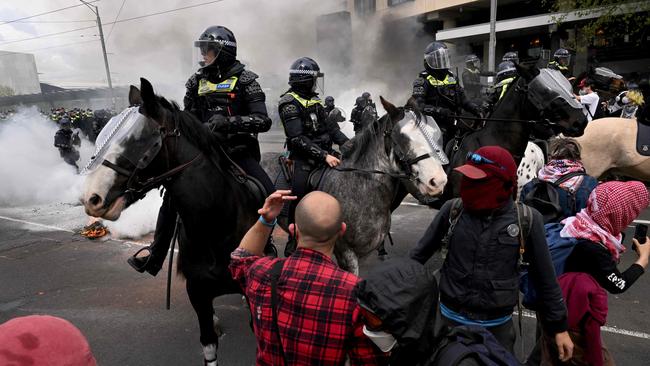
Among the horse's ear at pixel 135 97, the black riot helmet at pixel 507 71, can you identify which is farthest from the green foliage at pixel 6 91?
the horse's ear at pixel 135 97

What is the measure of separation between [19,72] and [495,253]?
69284mm

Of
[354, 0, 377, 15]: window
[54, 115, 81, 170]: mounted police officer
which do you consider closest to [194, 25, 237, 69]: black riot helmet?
[54, 115, 81, 170]: mounted police officer

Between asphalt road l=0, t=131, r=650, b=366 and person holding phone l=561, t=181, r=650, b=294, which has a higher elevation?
person holding phone l=561, t=181, r=650, b=294

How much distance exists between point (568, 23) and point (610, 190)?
73.3ft

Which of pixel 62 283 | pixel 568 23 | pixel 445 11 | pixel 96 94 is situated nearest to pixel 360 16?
pixel 445 11

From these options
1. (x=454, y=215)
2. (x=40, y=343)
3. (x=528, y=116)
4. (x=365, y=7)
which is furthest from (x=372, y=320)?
(x=365, y=7)

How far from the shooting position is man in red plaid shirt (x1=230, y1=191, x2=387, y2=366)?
167 centimetres

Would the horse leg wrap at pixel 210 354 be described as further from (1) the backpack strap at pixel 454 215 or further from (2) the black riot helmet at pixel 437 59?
(2) the black riot helmet at pixel 437 59

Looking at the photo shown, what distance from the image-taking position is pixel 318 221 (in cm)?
177

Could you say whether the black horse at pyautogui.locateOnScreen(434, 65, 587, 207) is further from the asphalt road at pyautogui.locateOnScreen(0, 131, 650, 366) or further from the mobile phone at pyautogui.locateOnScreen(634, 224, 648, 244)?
the mobile phone at pyautogui.locateOnScreen(634, 224, 648, 244)

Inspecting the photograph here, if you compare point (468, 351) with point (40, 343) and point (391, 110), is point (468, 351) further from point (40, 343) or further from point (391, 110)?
point (391, 110)

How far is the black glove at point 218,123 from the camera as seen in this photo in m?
3.47

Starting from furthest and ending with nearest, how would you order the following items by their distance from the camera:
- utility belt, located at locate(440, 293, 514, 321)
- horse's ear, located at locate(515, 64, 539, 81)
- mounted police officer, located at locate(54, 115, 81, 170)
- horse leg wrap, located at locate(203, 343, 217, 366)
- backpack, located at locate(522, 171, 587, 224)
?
mounted police officer, located at locate(54, 115, 81, 170)
horse's ear, located at locate(515, 64, 539, 81)
horse leg wrap, located at locate(203, 343, 217, 366)
backpack, located at locate(522, 171, 587, 224)
utility belt, located at locate(440, 293, 514, 321)

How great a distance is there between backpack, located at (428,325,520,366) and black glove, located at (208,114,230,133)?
256cm
